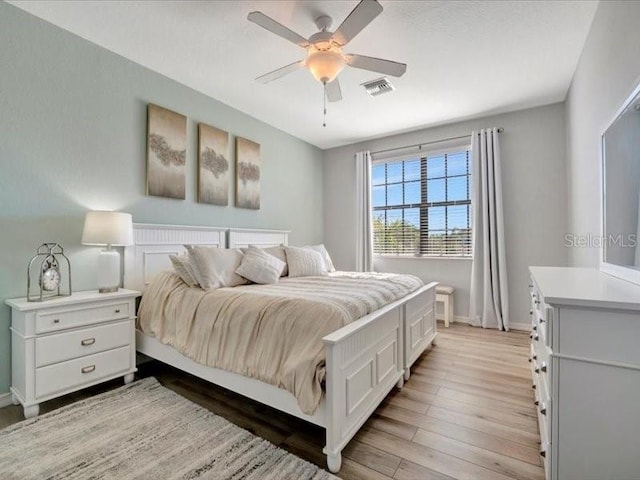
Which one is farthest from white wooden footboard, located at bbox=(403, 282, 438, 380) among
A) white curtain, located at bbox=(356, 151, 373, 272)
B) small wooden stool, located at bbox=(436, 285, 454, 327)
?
white curtain, located at bbox=(356, 151, 373, 272)

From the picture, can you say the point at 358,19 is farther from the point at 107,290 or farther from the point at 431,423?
the point at 107,290

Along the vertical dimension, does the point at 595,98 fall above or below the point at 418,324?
above

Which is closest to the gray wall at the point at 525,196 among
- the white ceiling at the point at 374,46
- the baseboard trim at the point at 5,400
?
the white ceiling at the point at 374,46

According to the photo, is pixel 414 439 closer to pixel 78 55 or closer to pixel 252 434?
pixel 252 434

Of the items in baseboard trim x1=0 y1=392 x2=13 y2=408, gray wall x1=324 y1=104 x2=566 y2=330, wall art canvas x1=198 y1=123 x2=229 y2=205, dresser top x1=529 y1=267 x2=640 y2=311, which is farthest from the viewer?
gray wall x1=324 y1=104 x2=566 y2=330

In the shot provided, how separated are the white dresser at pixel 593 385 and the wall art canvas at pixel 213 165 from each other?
3091 millimetres

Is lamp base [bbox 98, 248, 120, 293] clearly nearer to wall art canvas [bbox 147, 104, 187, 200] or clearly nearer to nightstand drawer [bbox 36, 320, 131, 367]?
nightstand drawer [bbox 36, 320, 131, 367]

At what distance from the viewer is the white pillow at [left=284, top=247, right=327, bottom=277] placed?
3.14 meters

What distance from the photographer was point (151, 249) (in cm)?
278

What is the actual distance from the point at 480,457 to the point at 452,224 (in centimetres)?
315

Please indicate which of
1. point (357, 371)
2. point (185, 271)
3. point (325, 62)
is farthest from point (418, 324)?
point (325, 62)

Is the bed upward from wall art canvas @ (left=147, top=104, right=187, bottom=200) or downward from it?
downward

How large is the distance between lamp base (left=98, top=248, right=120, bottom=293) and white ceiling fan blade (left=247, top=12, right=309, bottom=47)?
1981 millimetres

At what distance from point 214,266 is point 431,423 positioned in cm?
186
